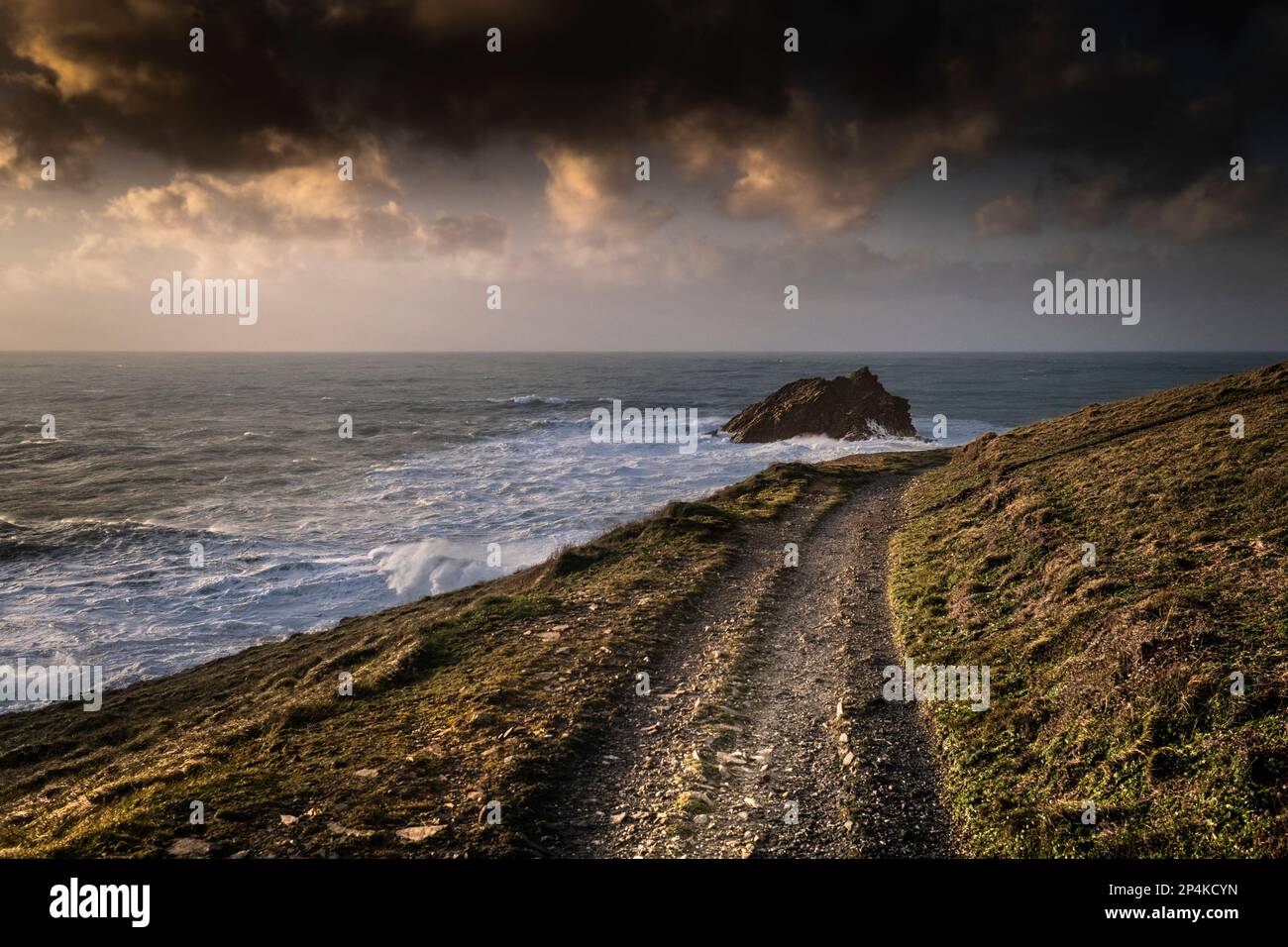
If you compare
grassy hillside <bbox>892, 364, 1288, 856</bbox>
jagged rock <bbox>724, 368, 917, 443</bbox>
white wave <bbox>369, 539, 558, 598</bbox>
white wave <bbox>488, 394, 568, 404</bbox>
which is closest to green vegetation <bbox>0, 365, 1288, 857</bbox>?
grassy hillside <bbox>892, 364, 1288, 856</bbox>

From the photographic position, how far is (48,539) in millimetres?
36406

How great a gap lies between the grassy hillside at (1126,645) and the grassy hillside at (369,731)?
7251 millimetres

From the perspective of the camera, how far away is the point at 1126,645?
11.4 m

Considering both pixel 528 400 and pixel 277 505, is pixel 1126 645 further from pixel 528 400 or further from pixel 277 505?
pixel 528 400

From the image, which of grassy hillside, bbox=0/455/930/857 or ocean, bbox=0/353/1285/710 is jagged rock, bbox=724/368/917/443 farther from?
grassy hillside, bbox=0/455/930/857

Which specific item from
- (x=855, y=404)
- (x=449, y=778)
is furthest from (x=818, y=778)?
(x=855, y=404)

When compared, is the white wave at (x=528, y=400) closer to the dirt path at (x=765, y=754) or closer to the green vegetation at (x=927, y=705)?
the green vegetation at (x=927, y=705)

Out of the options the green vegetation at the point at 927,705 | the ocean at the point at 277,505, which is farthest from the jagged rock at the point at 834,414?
the green vegetation at the point at 927,705

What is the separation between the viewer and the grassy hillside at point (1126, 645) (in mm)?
8445

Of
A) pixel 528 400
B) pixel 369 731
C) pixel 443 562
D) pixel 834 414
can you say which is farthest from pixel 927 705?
pixel 528 400

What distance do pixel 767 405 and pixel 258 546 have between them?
59863 mm

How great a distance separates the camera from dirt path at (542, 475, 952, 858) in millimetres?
9398

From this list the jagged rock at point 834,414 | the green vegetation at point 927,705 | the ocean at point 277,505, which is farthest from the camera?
the jagged rock at point 834,414
